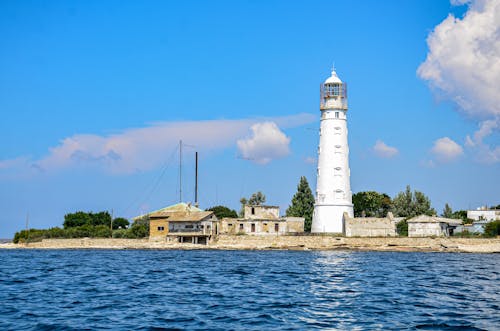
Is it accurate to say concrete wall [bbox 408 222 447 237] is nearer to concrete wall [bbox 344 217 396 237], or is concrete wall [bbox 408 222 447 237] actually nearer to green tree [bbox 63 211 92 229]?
concrete wall [bbox 344 217 396 237]

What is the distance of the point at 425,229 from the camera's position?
70812mm

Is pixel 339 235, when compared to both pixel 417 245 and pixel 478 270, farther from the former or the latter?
pixel 478 270

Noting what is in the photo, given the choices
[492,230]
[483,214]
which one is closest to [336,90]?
[492,230]

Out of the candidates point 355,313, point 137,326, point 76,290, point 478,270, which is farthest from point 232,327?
point 478,270

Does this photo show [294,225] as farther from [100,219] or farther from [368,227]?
[100,219]

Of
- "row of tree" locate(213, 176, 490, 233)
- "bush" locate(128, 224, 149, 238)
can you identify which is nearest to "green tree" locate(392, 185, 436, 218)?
"row of tree" locate(213, 176, 490, 233)

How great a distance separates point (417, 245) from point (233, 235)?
21.0m

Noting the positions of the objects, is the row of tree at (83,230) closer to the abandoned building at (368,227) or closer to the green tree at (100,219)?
the green tree at (100,219)

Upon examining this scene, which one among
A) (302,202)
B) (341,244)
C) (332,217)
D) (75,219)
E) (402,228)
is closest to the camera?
(341,244)

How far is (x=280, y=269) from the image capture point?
4050 centimetres

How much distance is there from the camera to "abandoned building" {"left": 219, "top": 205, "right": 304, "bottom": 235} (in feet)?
253

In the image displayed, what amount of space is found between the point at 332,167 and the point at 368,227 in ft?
24.3

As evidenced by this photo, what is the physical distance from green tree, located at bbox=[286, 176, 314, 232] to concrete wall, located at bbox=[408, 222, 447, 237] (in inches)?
750

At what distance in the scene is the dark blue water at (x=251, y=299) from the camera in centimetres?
1969
